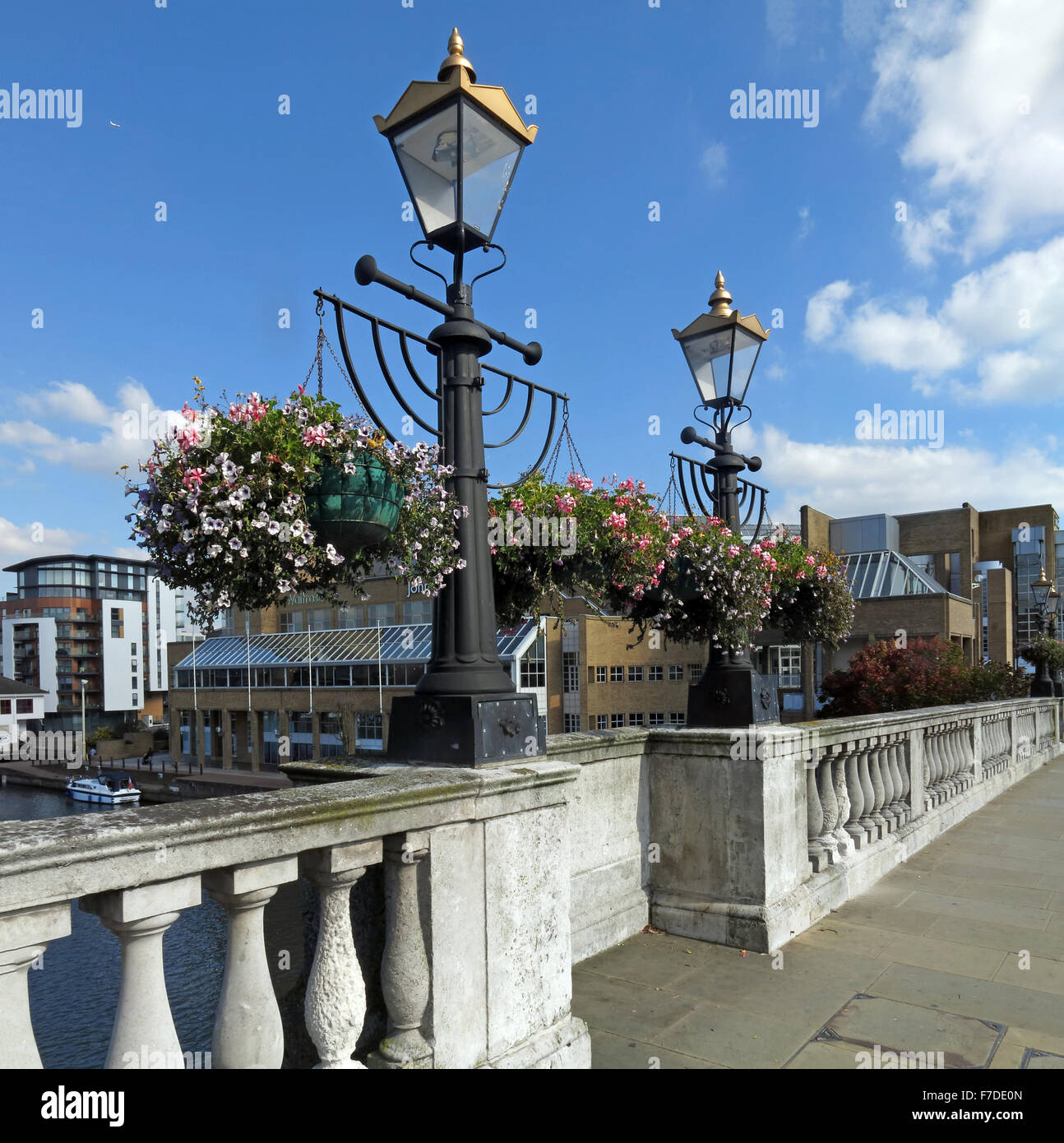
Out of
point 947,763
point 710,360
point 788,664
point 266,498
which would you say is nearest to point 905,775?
point 947,763

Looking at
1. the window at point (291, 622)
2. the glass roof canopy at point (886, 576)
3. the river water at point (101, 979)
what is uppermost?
the glass roof canopy at point (886, 576)

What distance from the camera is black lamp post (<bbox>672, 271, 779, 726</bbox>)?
586 cm

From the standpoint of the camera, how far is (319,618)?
6153cm

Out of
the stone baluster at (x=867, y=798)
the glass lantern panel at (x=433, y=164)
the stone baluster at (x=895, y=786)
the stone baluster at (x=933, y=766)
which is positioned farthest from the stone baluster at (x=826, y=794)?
the glass lantern panel at (x=433, y=164)

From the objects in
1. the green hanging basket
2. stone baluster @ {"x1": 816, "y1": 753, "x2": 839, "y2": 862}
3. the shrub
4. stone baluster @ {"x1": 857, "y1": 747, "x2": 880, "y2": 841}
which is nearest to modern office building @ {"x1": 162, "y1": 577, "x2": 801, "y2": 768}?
the shrub

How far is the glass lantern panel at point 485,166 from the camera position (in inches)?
145

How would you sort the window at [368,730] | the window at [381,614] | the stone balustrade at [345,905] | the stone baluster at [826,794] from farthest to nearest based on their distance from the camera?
the window at [381,614] → the window at [368,730] → the stone baluster at [826,794] → the stone balustrade at [345,905]

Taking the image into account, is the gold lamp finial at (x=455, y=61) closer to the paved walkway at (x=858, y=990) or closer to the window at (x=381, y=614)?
the paved walkway at (x=858, y=990)

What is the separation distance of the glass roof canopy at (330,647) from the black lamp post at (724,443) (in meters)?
35.9

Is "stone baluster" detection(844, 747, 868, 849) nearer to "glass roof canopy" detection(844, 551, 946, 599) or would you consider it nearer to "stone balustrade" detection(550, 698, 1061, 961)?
"stone balustrade" detection(550, 698, 1061, 961)

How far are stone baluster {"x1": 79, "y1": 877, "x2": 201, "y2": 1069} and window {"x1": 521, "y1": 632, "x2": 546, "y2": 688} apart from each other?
1836 inches

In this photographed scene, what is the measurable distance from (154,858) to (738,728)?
4.27 meters
